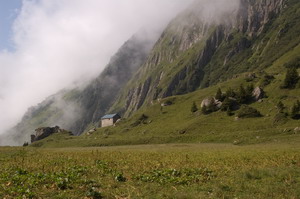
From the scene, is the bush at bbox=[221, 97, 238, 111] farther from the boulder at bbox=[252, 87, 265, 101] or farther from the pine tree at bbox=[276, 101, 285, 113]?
the pine tree at bbox=[276, 101, 285, 113]

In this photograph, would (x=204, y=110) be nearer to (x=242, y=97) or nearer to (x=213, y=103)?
(x=213, y=103)

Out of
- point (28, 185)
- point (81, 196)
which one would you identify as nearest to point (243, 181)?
point (81, 196)

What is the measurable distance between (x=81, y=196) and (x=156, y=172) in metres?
8.23

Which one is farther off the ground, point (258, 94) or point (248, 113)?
point (258, 94)

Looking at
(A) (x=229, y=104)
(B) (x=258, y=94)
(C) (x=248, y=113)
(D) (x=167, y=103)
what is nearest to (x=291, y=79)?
(B) (x=258, y=94)

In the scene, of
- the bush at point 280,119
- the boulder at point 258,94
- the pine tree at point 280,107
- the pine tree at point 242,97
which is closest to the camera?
the bush at point 280,119

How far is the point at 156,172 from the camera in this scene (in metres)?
23.4

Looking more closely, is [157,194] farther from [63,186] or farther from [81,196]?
[63,186]

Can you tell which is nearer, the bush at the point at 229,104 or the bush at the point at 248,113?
the bush at the point at 248,113

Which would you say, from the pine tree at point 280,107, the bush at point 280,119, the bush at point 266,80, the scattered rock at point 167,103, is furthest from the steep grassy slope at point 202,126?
the scattered rock at point 167,103

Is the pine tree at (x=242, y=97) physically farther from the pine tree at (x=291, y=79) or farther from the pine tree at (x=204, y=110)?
the pine tree at (x=291, y=79)

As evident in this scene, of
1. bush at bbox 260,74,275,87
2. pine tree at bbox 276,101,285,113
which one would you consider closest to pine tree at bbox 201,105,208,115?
pine tree at bbox 276,101,285,113

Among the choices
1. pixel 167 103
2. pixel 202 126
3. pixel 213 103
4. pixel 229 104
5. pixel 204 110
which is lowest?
pixel 202 126

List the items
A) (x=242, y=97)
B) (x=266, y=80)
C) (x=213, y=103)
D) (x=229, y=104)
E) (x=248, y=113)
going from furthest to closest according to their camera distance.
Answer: (x=266, y=80) < (x=213, y=103) < (x=242, y=97) < (x=229, y=104) < (x=248, y=113)
